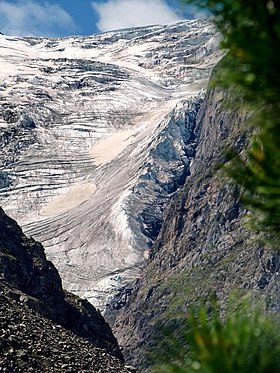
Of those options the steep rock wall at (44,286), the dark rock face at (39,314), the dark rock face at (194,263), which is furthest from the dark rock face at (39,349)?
the dark rock face at (194,263)

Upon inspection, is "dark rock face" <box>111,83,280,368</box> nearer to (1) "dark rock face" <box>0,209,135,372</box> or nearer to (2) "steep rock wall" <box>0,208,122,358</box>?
(2) "steep rock wall" <box>0,208,122,358</box>

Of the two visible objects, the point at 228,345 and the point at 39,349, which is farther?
the point at 39,349

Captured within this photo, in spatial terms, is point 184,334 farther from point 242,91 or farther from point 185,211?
point 185,211

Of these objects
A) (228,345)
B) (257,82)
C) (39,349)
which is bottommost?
(228,345)

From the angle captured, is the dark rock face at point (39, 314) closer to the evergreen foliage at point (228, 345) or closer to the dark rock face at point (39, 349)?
the dark rock face at point (39, 349)

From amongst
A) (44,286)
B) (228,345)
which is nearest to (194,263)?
(44,286)

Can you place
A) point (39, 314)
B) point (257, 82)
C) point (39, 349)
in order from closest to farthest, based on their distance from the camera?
1. point (257, 82)
2. point (39, 349)
3. point (39, 314)

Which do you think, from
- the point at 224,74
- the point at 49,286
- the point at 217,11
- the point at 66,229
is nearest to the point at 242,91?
the point at 224,74

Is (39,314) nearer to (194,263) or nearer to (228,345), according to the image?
(228,345)
